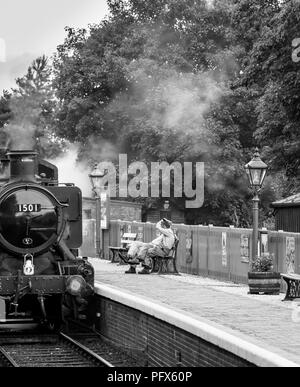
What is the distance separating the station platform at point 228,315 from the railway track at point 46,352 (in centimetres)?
90

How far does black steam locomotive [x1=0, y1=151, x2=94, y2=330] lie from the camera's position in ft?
47.5

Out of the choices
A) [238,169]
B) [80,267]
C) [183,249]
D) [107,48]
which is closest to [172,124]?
[238,169]

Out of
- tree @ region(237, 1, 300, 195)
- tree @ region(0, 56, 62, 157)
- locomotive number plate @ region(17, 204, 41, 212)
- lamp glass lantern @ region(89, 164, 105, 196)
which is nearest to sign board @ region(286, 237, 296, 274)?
locomotive number plate @ region(17, 204, 41, 212)

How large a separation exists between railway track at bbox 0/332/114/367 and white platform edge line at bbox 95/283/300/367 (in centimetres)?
91

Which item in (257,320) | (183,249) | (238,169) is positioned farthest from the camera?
(238,169)

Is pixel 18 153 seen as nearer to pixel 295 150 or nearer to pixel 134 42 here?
pixel 295 150

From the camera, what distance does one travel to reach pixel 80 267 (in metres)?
15.0

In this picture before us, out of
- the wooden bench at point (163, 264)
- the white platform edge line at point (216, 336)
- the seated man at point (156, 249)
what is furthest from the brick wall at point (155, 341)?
the wooden bench at point (163, 264)

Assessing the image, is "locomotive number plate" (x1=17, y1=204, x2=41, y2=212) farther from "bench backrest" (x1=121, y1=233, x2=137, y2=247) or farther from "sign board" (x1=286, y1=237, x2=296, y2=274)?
"bench backrest" (x1=121, y1=233, x2=137, y2=247)

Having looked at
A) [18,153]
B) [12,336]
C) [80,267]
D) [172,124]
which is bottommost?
[12,336]

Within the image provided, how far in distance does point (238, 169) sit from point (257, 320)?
2932 cm

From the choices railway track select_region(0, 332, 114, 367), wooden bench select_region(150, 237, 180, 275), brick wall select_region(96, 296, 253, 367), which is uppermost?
wooden bench select_region(150, 237, 180, 275)

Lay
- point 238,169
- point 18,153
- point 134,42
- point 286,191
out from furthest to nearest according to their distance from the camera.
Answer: point 134,42 → point 238,169 → point 286,191 → point 18,153

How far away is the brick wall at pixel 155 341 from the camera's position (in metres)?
9.41
